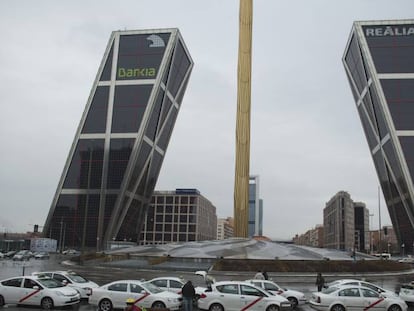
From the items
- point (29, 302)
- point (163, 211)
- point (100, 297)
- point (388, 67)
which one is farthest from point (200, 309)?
point (163, 211)

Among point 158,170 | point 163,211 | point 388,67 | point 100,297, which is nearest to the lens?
point 100,297

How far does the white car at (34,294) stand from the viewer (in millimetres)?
20594

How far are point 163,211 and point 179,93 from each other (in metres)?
60.9

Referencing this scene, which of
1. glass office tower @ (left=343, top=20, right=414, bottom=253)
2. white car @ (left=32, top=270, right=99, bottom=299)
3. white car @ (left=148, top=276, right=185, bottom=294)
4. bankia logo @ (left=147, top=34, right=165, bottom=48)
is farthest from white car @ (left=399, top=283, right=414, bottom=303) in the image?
bankia logo @ (left=147, top=34, right=165, bottom=48)

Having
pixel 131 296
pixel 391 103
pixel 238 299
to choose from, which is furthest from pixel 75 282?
pixel 391 103

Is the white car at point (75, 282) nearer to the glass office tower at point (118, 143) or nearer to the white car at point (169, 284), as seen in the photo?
the white car at point (169, 284)

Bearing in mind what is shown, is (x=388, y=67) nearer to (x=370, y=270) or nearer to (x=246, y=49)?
(x=246, y=49)

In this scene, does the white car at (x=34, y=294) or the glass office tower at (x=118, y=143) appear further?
the glass office tower at (x=118, y=143)

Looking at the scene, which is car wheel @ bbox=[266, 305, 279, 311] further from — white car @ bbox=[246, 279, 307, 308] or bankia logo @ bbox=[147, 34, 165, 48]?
bankia logo @ bbox=[147, 34, 165, 48]

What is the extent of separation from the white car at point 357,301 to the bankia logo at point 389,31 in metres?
85.4

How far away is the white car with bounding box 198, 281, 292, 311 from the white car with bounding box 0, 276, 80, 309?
18.7ft

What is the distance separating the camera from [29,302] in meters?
20.8

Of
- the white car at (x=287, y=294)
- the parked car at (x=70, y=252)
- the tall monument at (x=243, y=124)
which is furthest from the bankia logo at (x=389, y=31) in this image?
the white car at (x=287, y=294)

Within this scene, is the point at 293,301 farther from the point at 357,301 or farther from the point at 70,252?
the point at 70,252
